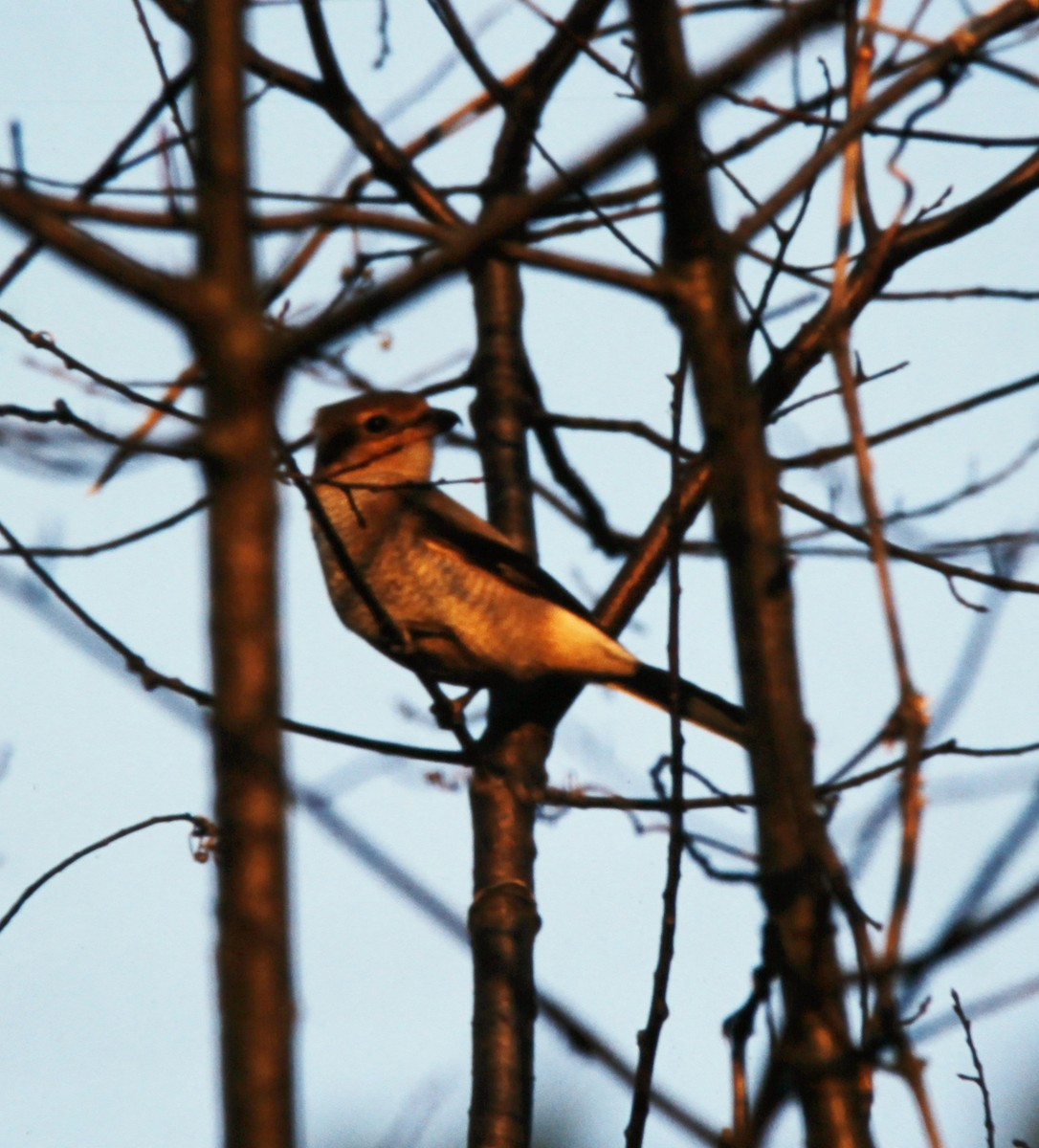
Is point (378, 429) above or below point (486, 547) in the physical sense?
above

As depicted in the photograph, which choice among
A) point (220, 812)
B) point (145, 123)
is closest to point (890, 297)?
point (145, 123)

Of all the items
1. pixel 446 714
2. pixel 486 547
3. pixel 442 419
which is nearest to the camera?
pixel 446 714

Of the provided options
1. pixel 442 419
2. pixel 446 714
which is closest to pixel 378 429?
pixel 442 419

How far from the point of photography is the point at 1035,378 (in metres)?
2.54

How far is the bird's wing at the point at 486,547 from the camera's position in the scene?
404 cm

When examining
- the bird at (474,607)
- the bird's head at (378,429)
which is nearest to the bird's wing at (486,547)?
the bird at (474,607)

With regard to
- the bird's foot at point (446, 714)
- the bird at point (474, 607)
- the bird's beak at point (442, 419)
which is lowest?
the bird's foot at point (446, 714)

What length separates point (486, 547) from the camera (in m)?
4.04

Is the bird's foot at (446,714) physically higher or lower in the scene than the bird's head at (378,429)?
lower

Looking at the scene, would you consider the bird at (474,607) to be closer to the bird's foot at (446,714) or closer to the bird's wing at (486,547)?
the bird's wing at (486,547)

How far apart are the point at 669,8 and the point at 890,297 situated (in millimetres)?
2131

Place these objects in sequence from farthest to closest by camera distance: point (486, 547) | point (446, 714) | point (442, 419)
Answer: point (442, 419) → point (486, 547) → point (446, 714)

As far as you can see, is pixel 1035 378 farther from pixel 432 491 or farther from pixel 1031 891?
pixel 432 491

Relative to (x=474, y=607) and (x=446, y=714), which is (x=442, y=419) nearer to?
(x=474, y=607)
